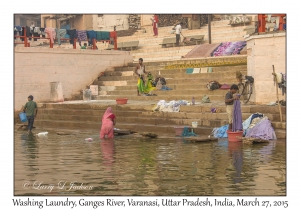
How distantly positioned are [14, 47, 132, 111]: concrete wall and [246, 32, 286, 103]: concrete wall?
8.72m

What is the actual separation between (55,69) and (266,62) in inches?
360

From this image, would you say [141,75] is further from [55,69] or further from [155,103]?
[55,69]

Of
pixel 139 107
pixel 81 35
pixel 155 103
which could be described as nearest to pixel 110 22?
pixel 81 35

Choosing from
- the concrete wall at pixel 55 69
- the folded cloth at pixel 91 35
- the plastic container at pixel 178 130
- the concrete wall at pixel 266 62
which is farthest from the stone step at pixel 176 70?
the plastic container at pixel 178 130

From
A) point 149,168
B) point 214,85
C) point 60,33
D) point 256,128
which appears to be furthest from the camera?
point 60,33

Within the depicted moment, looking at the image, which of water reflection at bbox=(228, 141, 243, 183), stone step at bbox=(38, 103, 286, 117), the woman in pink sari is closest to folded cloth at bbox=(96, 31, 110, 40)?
stone step at bbox=(38, 103, 286, 117)

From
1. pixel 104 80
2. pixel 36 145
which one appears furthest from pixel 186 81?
pixel 36 145

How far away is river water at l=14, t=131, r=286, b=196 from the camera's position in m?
8.77

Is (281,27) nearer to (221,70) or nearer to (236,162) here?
(221,70)

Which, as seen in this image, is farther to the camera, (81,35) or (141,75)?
(81,35)

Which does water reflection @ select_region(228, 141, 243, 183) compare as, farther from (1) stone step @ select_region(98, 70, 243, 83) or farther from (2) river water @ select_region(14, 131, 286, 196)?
(1) stone step @ select_region(98, 70, 243, 83)

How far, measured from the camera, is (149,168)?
10.6 metres

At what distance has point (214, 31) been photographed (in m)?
29.3

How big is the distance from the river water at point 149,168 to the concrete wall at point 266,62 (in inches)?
121
